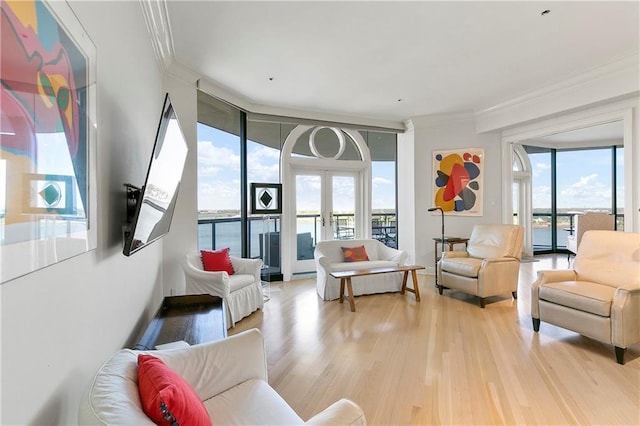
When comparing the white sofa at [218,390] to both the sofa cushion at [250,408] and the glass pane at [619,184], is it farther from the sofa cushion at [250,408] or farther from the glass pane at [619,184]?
the glass pane at [619,184]

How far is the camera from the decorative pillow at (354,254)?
470cm

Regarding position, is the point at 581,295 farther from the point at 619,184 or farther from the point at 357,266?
the point at 619,184

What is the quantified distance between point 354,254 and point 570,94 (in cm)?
351

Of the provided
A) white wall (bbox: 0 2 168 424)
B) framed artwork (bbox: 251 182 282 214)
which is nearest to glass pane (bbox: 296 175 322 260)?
framed artwork (bbox: 251 182 282 214)

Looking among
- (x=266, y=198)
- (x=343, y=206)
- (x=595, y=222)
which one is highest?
(x=266, y=198)

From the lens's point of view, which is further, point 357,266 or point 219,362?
point 357,266

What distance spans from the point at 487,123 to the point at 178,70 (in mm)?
4677

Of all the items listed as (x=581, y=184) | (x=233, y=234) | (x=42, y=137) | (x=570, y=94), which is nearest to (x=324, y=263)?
(x=233, y=234)

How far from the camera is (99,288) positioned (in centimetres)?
135

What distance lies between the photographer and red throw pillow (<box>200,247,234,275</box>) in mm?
3633

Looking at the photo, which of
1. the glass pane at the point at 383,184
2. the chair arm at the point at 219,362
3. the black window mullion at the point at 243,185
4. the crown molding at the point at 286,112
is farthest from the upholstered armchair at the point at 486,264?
the chair arm at the point at 219,362

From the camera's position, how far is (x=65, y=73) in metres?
1.00

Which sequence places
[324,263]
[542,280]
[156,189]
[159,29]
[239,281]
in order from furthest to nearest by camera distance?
1. [324,263]
2. [239,281]
3. [542,280]
4. [159,29]
5. [156,189]

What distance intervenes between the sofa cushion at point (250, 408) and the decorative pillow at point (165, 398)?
0.32 meters
